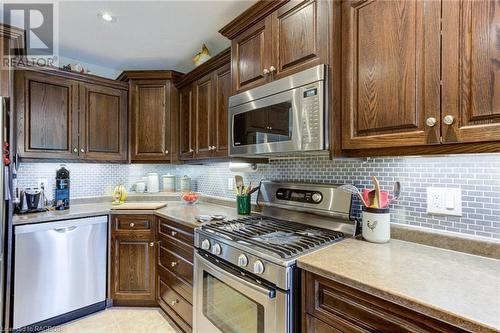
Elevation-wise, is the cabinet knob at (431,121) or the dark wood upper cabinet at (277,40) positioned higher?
the dark wood upper cabinet at (277,40)

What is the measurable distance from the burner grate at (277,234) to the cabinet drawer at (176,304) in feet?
2.23

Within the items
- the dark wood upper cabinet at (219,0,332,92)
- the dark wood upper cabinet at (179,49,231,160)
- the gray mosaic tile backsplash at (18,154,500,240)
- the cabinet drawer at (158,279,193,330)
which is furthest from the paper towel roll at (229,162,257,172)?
the cabinet drawer at (158,279,193,330)

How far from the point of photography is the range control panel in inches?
64.1

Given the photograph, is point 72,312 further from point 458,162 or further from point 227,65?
point 458,162

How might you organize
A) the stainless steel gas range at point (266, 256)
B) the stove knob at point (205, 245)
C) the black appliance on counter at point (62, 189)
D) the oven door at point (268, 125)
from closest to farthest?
the stainless steel gas range at point (266, 256) → the oven door at point (268, 125) → the stove knob at point (205, 245) → the black appliance on counter at point (62, 189)

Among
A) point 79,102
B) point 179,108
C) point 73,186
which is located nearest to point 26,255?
point 73,186

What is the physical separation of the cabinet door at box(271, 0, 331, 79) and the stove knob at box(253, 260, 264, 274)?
3.30 feet

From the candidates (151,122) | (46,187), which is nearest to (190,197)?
(151,122)

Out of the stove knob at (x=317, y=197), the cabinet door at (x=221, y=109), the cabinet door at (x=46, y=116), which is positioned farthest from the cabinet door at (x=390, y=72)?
the cabinet door at (x=46, y=116)

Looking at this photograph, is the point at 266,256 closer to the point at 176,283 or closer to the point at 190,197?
the point at 176,283

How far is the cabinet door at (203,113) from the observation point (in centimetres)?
229

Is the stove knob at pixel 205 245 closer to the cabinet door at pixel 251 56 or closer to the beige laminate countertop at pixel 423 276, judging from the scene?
the beige laminate countertop at pixel 423 276

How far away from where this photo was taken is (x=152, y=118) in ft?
8.98

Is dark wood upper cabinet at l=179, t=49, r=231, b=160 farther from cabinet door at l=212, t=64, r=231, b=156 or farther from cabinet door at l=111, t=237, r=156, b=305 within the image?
cabinet door at l=111, t=237, r=156, b=305
